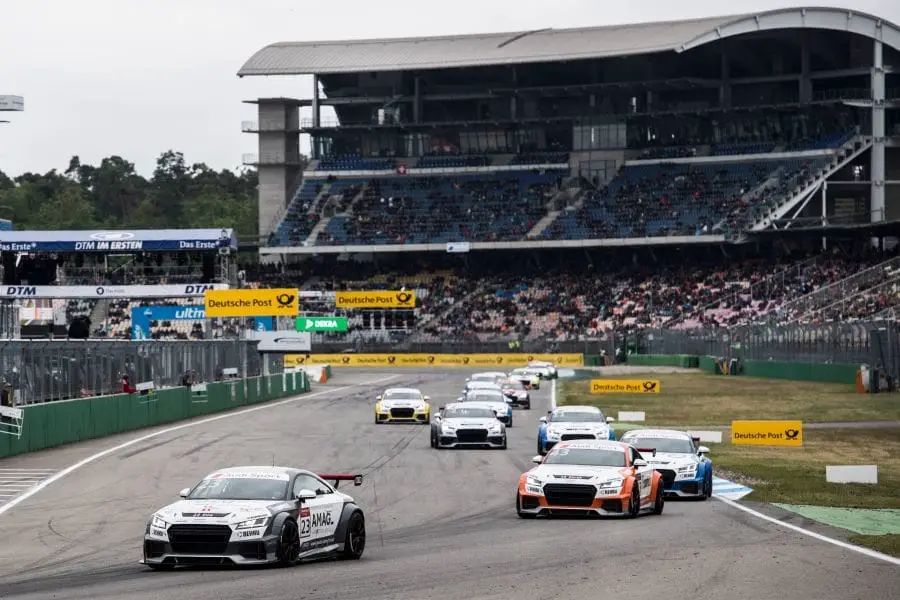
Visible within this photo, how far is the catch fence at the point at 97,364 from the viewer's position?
36.5 m

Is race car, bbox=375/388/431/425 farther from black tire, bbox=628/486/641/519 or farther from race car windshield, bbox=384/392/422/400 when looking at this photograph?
black tire, bbox=628/486/641/519

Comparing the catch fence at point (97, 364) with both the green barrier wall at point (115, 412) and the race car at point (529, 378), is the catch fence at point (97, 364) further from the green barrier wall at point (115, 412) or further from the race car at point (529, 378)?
the race car at point (529, 378)

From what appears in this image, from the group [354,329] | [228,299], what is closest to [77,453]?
[228,299]

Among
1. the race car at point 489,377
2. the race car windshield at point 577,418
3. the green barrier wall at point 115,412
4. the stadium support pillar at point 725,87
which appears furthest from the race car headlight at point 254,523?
the stadium support pillar at point 725,87

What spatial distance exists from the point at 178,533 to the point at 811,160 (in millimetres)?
93602

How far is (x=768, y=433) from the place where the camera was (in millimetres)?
36594

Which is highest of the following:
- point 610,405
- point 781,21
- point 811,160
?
point 781,21

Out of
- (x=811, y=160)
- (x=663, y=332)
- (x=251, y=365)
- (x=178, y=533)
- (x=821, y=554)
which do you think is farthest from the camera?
(x=811, y=160)

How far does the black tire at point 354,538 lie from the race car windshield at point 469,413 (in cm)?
2013

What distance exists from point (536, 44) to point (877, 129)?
25609mm

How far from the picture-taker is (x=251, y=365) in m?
68.3

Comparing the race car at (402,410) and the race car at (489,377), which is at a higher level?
the race car at (489,377)

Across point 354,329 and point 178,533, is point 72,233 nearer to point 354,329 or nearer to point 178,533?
point 354,329

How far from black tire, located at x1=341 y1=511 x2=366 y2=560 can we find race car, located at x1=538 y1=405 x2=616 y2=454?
610 inches
